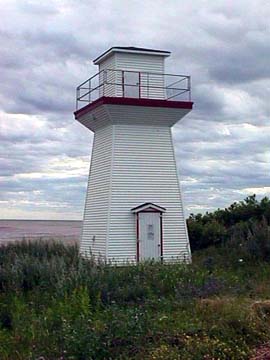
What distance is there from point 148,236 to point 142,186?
71.2 inches

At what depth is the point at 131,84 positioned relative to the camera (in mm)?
24344

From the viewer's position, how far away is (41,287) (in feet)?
49.4

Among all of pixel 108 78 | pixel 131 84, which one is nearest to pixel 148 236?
pixel 131 84

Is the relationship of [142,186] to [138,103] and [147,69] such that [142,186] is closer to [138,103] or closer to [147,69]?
[138,103]

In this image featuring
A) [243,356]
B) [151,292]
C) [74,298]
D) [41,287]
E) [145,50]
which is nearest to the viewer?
[243,356]

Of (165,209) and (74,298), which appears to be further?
(165,209)

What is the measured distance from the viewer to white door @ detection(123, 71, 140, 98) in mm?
24266

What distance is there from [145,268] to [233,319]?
20.3ft

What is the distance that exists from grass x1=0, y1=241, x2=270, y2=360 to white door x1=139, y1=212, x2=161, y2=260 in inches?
267

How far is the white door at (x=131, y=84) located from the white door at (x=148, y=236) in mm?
4307

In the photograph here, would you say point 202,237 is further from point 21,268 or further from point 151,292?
point 151,292

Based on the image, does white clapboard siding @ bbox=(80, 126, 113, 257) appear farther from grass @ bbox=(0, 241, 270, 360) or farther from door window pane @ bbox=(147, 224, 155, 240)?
grass @ bbox=(0, 241, 270, 360)

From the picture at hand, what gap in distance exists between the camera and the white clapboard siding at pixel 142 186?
2375 cm

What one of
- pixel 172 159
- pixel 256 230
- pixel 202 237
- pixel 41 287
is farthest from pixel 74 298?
pixel 202 237
